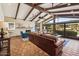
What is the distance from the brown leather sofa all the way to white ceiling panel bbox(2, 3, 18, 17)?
69 cm

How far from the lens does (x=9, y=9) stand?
2797 millimetres

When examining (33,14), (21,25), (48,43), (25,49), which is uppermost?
(33,14)

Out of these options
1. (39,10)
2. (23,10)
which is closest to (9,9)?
(23,10)

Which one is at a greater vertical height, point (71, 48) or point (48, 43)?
point (48, 43)

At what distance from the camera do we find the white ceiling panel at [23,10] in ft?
9.28

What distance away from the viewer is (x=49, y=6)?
283cm

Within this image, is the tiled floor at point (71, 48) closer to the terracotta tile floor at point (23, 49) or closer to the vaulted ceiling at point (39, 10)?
the terracotta tile floor at point (23, 49)

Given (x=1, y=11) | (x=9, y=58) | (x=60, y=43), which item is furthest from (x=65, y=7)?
(x=9, y=58)

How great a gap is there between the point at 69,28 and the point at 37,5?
0.93 metres

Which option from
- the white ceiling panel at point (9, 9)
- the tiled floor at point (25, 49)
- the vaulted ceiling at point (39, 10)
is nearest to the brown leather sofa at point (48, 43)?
the tiled floor at point (25, 49)

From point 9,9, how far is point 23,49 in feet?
3.28

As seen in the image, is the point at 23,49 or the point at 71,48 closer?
the point at 71,48

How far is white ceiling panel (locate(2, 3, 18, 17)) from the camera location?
2784 millimetres

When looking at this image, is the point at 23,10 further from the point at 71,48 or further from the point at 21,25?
the point at 71,48
